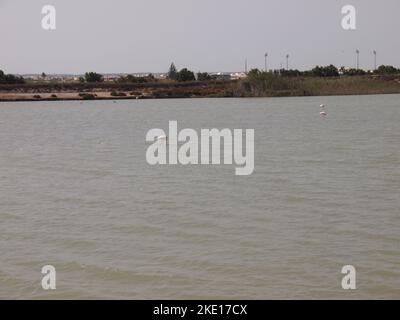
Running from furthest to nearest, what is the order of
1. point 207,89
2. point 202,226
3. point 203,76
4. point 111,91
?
1. point 203,76
2. point 111,91
3. point 207,89
4. point 202,226

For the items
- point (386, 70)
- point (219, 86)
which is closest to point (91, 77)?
point (219, 86)

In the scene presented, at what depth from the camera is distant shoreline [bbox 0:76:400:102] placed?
111250mm

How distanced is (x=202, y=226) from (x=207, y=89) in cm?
10261

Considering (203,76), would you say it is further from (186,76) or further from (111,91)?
(111,91)

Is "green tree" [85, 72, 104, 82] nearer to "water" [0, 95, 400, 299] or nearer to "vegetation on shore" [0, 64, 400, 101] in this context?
"vegetation on shore" [0, 64, 400, 101]

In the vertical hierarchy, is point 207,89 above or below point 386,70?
below

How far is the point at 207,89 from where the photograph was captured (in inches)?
4631

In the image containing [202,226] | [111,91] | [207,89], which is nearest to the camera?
[202,226]

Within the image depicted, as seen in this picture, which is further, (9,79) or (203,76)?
(203,76)

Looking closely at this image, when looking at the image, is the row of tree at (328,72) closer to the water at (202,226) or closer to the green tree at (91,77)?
the green tree at (91,77)

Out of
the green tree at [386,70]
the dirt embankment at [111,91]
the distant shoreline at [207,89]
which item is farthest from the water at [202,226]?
the green tree at [386,70]

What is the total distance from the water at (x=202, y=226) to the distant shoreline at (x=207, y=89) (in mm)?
82289

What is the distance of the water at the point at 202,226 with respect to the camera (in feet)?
39.3

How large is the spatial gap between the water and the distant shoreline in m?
82.3
